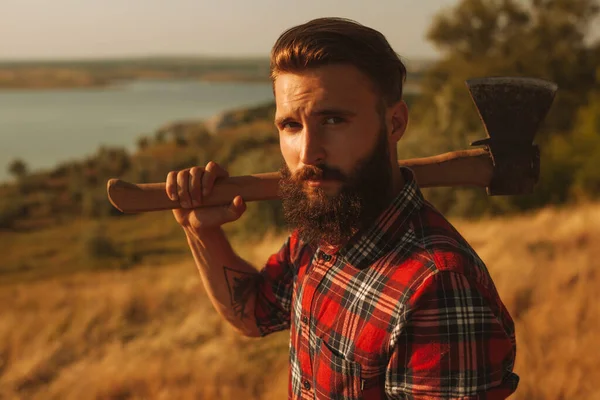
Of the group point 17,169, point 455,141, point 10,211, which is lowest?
point 10,211

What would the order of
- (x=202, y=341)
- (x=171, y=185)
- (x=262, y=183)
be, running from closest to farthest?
(x=171, y=185), (x=262, y=183), (x=202, y=341)

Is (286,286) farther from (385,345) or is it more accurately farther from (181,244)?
(181,244)

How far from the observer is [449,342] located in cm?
Answer: 116

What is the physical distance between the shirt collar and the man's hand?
0.43m

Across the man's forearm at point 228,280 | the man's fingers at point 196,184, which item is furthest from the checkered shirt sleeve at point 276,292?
the man's fingers at point 196,184

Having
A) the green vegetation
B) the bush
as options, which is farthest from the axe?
the bush

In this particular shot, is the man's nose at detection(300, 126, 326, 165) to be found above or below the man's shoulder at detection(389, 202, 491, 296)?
above

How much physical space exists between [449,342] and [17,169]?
57272 mm

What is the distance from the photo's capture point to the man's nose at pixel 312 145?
4.40 ft

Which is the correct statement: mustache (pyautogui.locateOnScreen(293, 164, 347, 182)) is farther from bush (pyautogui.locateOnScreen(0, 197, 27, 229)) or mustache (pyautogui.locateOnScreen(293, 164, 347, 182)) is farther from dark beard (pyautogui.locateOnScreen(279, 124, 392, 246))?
bush (pyautogui.locateOnScreen(0, 197, 27, 229))

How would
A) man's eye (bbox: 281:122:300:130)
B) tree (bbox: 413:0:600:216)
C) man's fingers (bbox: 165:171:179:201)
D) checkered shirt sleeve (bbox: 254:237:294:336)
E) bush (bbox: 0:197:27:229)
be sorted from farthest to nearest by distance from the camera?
bush (bbox: 0:197:27:229), tree (bbox: 413:0:600:216), checkered shirt sleeve (bbox: 254:237:294:336), man's fingers (bbox: 165:171:179:201), man's eye (bbox: 281:122:300:130)

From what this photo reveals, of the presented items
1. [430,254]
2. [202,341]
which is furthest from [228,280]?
[202,341]

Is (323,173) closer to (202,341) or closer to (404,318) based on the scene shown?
(404,318)

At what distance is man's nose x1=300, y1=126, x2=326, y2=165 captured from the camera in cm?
134
